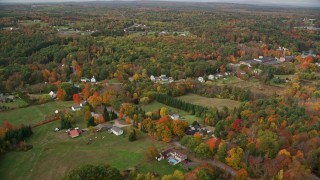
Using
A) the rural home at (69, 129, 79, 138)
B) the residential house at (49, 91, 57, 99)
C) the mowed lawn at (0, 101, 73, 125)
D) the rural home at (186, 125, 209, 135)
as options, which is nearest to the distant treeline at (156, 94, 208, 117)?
the rural home at (186, 125, 209, 135)

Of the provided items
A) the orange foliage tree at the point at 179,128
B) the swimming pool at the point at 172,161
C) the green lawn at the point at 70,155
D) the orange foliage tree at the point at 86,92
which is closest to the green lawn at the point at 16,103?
the orange foliage tree at the point at 86,92

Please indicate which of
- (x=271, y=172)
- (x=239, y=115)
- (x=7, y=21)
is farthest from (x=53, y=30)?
(x=271, y=172)

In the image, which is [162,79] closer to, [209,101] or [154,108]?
[209,101]

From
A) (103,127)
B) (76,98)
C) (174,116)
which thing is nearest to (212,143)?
(174,116)

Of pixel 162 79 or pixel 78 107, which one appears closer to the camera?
pixel 78 107

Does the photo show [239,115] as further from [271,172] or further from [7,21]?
[7,21]

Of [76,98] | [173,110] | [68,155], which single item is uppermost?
[76,98]

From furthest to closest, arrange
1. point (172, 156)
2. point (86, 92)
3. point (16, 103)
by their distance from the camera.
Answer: point (86, 92) < point (16, 103) < point (172, 156)

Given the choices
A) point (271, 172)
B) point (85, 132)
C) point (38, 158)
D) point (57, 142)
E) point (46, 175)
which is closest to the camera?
point (271, 172)
